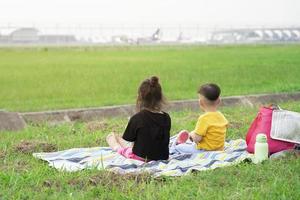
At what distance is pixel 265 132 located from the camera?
6.17m

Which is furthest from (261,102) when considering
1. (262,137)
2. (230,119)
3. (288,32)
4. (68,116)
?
(288,32)

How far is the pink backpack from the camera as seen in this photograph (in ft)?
20.0

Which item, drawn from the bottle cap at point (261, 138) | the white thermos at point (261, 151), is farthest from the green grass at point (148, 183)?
the bottle cap at point (261, 138)

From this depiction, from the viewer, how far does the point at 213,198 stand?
4.43 metres

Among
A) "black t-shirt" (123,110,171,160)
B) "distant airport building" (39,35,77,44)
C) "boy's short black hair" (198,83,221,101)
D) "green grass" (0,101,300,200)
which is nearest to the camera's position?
"green grass" (0,101,300,200)

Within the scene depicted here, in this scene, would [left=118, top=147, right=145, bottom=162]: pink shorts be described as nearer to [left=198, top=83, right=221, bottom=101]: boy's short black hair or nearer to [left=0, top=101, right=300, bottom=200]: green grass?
[left=0, top=101, right=300, bottom=200]: green grass

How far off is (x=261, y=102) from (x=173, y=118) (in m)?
3.10

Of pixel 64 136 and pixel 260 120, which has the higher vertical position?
pixel 260 120

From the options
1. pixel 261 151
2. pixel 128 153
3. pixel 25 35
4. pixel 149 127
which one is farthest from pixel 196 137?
pixel 25 35

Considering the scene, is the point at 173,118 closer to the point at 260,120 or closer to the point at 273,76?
the point at 260,120

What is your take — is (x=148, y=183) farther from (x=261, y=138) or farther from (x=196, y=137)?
(x=196, y=137)

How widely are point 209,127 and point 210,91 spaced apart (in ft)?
1.19

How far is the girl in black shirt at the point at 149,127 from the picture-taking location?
6.00m

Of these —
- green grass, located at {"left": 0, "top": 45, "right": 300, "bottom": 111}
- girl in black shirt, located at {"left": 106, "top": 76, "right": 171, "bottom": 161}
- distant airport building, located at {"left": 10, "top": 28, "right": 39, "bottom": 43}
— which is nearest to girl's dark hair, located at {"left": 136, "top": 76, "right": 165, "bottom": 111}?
girl in black shirt, located at {"left": 106, "top": 76, "right": 171, "bottom": 161}
